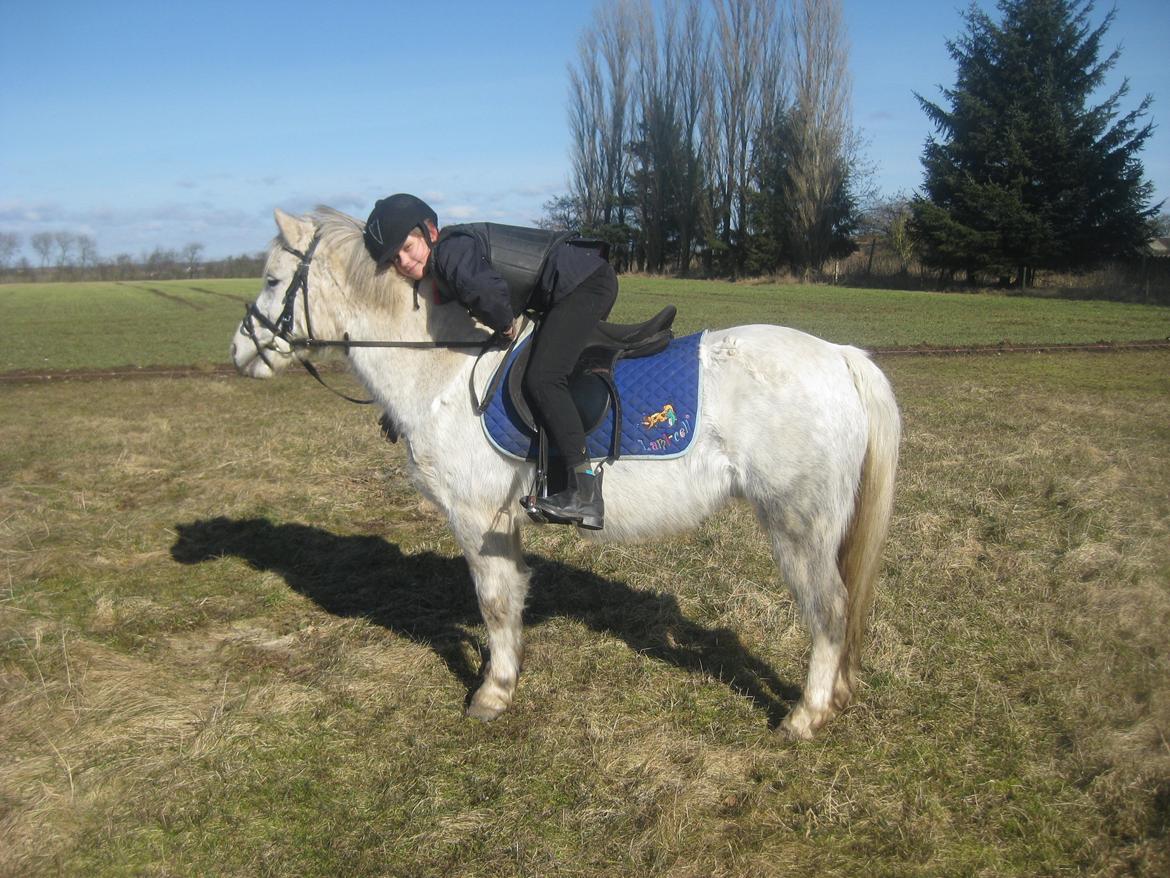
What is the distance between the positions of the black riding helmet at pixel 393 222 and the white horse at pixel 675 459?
25 centimetres

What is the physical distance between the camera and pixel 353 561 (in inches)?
273

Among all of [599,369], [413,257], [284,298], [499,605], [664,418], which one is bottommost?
[499,605]

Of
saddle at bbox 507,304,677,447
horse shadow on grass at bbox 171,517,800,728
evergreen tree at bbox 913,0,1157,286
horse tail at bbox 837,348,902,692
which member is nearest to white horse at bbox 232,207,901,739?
horse tail at bbox 837,348,902,692

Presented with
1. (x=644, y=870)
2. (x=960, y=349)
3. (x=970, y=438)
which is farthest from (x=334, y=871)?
(x=960, y=349)

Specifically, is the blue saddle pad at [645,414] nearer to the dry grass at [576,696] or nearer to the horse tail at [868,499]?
the horse tail at [868,499]

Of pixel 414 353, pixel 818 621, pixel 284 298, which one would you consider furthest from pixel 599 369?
pixel 284 298

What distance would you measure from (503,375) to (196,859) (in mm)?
2623

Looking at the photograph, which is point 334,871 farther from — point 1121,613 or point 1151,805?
point 1121,613

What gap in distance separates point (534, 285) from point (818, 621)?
2.28m

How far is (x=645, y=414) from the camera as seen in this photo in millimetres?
4191

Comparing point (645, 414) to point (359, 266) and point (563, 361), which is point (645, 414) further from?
point (359, 266)

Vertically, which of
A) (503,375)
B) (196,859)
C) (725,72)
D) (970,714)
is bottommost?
(196,859)

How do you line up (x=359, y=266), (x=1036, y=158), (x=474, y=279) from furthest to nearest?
(x=1036, y=158) < (x=359, y=266) < (x=474, y=279)

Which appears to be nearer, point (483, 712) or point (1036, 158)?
point (483, 712)
